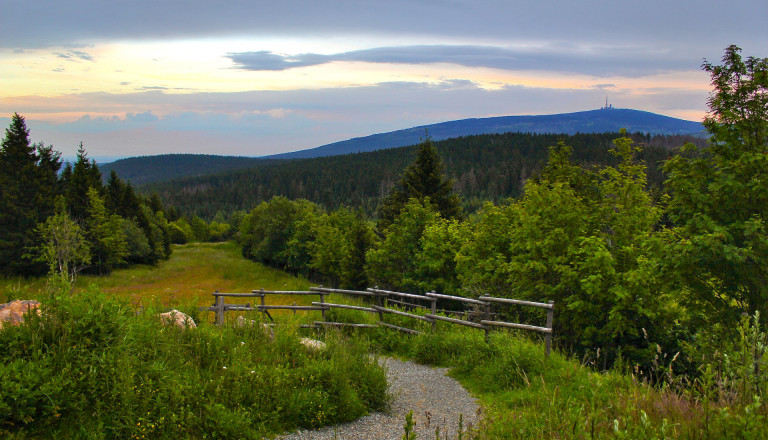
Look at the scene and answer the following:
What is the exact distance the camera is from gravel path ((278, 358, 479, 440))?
6191mm

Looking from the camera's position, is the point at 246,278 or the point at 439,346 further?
the point at 246,278

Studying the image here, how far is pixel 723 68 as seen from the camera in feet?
43.4

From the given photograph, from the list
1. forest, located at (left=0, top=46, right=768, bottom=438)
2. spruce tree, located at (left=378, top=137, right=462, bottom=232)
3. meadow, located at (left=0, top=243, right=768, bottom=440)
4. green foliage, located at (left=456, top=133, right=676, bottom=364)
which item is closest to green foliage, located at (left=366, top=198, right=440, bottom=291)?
forest, located at (left=0, top=46, right=768, bottom=438)

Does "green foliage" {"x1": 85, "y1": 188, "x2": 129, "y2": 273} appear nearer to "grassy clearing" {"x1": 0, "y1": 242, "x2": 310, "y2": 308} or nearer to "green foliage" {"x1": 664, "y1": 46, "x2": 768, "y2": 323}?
"grassy clearing" {"x1": 0, "y1": 242, "x2": 310, "y2": 308}

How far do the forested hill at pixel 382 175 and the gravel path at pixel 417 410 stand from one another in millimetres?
124789

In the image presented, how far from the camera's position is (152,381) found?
5578 millimetres

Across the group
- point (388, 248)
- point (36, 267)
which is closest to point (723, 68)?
point (388, 248)

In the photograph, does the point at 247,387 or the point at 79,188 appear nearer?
the point at 247,387

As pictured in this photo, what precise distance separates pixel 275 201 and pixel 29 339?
220 ft

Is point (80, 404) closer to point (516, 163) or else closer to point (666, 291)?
point (666, 291)

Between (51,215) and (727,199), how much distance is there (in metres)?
53.1

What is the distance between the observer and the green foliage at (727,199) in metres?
11.3

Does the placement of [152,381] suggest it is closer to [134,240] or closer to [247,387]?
[247,387]

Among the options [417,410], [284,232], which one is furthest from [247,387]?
[284,232]
